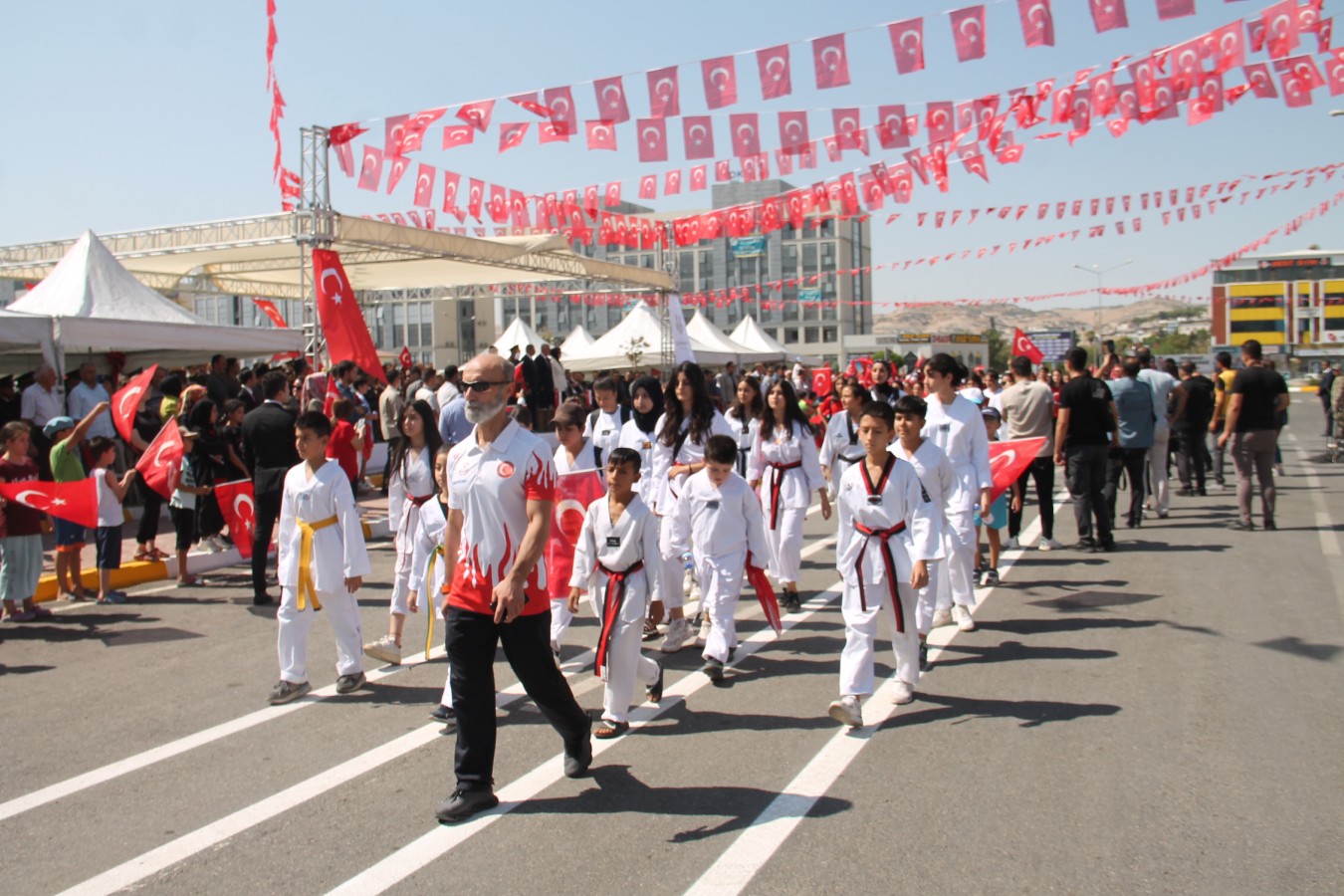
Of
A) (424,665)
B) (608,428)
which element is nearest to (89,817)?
(424,665)

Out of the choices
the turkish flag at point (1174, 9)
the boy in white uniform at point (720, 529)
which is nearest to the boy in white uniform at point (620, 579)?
the boy in white uniform at point (720, 529)

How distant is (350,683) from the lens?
21.0 ft

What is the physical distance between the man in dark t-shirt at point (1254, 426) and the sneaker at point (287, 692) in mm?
9648

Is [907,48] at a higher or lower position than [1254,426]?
higher

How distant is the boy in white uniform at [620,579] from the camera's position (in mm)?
5543

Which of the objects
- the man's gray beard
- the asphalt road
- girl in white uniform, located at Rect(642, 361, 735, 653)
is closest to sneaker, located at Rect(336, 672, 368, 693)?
the asphalt road

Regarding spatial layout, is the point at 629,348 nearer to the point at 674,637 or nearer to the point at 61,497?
the point at 61,497

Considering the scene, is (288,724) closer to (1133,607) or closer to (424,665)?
(424,665)

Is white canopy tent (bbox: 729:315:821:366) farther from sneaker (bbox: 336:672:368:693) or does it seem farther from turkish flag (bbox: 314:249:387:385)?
sneaker (bbox: 336:672:368:693)

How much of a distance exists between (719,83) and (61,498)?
25.4 feet

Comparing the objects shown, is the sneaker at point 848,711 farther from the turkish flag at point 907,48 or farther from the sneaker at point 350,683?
the turkish flag at point 907,48

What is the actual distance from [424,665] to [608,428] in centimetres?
337

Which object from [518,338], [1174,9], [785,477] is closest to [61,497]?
[785,477]

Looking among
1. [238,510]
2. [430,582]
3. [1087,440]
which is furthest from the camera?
[1087,440]
